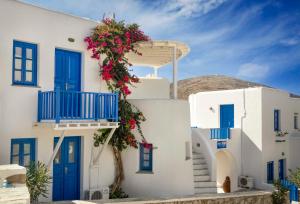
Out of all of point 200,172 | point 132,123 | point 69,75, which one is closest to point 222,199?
point 200,172

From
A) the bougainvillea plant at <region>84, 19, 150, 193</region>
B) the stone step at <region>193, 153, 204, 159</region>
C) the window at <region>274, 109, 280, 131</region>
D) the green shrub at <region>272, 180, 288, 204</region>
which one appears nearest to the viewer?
the bougainvillea plant at <region>84, 19, 150, 193</region>

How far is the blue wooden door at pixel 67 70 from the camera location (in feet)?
39.2

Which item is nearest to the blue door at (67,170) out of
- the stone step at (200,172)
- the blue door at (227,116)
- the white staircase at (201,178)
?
the white staircase at (201,178)

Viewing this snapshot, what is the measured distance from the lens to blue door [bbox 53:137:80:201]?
11961mm

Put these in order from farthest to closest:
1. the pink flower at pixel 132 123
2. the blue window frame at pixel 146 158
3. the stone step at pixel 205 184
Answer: the stone step at pixel 205 184
the blue window frame at pixel 146 158
the pink flower at pixel 132 123

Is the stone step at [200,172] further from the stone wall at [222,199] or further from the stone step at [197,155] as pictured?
the stone wall at [222,199]

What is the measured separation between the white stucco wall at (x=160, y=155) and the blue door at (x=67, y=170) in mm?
2192

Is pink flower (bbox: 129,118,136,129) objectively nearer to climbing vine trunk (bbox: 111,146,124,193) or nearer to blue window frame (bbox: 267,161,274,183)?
climbing vine trunk (bbox: 111,146,124,193)

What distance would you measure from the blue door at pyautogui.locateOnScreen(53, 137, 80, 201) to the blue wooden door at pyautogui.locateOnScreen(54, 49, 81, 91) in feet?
6.35

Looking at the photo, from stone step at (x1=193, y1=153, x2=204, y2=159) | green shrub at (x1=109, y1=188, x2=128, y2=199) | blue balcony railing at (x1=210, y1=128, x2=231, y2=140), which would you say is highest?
blue balcony railing at (x1=210, y1=128, x2=231, y2=140)

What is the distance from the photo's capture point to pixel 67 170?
12305 mm

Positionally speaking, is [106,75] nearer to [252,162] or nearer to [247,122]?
[247,122]

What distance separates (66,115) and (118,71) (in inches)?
133

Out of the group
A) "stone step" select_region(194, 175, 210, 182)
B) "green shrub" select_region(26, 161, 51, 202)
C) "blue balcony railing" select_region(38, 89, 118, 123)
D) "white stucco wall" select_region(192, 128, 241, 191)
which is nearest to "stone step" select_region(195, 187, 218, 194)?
"stone step" select_region(194, 175, 210, 182)
